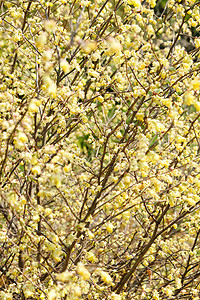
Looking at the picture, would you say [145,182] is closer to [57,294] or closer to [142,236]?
[57,294]

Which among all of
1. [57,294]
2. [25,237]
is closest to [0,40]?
[25,237]

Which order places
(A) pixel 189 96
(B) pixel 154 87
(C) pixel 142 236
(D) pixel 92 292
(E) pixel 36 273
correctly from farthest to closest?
1. (C) pixel 142 236
2. (D) pixel 92 292
3. (E) pixel 36 273
4. (B) pixel 154 87
5. (A) pixel 189 96

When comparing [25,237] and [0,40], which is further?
[0,40]

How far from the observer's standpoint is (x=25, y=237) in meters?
2.39

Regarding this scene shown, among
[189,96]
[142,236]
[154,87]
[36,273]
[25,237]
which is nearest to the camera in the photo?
[189,96]

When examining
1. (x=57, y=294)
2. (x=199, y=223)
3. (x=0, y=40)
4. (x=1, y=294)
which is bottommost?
(x=57, y=294)

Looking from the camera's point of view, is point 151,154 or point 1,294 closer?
point 151,154

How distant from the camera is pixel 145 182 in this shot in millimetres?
2211

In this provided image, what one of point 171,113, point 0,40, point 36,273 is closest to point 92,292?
point 36,273

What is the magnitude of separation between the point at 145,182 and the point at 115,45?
3.14 ft

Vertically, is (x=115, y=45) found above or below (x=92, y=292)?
above

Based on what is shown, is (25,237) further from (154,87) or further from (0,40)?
(0,40)

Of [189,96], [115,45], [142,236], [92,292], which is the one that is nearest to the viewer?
[189,96]

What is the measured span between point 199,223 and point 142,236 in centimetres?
61
